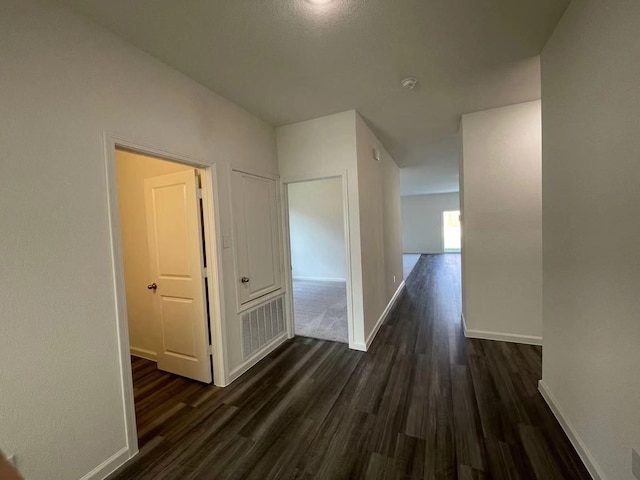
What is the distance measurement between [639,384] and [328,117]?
10.2ft

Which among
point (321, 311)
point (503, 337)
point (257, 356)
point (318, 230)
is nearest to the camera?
point (257, 356)

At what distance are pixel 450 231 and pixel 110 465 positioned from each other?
41.5 ft

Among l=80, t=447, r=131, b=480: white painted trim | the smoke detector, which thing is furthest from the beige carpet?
the smoke detector

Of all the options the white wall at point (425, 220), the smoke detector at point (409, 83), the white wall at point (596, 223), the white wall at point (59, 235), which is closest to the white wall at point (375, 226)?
the smoke detector at point (409, 83)

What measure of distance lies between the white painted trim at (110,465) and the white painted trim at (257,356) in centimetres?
94

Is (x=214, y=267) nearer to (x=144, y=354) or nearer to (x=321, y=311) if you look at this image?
(x=144, y=354)

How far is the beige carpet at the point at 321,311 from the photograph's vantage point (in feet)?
12.2

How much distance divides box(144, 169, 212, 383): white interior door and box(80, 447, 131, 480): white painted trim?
0.85m

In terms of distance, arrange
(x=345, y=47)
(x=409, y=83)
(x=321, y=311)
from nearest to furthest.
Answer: (x=345, y=47), (x=409, y=83), (x=321, y=311)

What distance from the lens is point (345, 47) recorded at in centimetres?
199

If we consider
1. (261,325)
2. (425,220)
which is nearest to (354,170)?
(261,325)

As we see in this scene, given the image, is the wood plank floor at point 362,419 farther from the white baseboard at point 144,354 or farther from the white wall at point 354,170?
the white wall at point 354,170

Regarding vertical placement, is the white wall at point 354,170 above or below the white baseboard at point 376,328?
above

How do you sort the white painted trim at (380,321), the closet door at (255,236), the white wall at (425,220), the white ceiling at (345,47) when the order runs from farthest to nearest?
the white wall at (425,220), the white painted trim at (380,321), the closet door at (255,236), the white ceiling at (345,47)
